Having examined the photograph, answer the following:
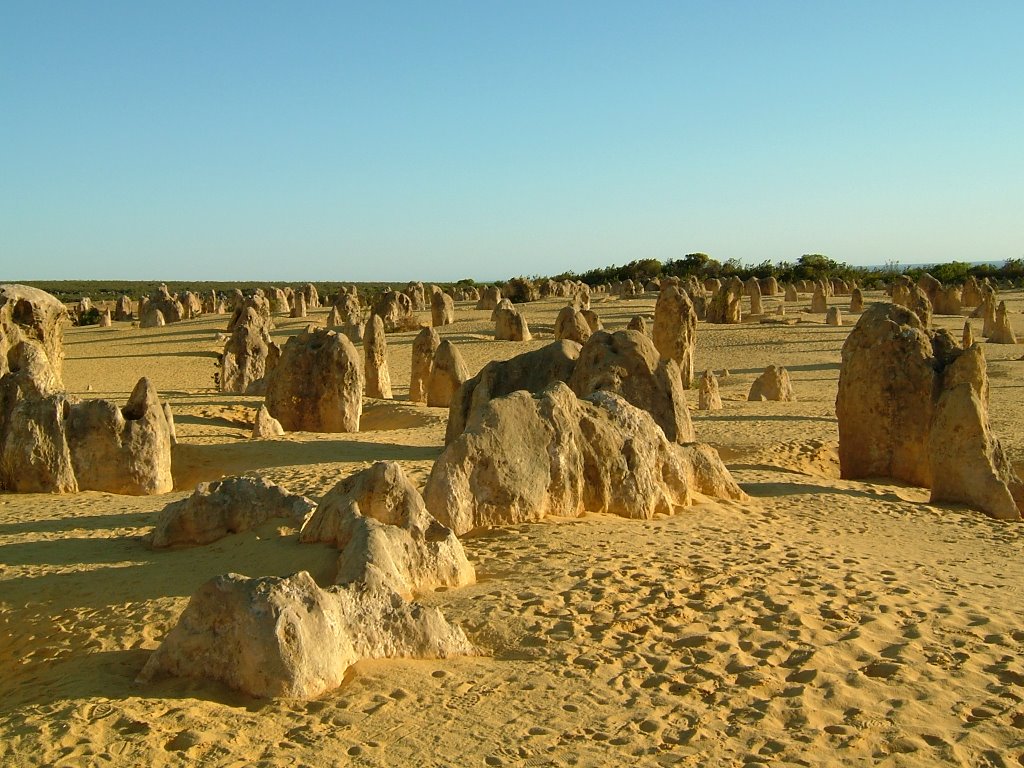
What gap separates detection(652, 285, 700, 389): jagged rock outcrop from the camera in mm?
21172

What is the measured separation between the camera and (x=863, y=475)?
449 inches

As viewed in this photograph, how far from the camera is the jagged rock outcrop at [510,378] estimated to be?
1131 cm

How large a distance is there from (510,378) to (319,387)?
14.6ft

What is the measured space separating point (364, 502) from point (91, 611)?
170 centimetres

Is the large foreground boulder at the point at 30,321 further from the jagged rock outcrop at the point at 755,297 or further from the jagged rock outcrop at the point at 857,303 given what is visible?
the jagged rock outcrop at the point at 857,303

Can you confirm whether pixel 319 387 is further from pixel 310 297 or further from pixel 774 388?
pixel 310 297

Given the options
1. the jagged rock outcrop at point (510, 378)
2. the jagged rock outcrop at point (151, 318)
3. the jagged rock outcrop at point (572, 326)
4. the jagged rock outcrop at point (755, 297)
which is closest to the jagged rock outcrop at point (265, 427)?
the jagged rock outcrop at point (510, 378)

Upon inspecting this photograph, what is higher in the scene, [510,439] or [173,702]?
[510,439]

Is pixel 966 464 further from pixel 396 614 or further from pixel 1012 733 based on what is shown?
pixel 396 614

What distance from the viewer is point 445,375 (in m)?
16.7

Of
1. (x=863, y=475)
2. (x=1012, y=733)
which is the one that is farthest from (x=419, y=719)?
(x=863, y=475)

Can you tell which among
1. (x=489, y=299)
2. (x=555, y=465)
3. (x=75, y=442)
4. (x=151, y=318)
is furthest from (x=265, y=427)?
(x=489, y=299)

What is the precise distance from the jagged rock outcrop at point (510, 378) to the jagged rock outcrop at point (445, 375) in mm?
4449

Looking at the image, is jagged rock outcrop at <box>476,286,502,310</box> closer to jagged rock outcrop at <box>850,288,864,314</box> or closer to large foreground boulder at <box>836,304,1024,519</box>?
jagged rock outcrop at <box>850,288,864,314</box>
